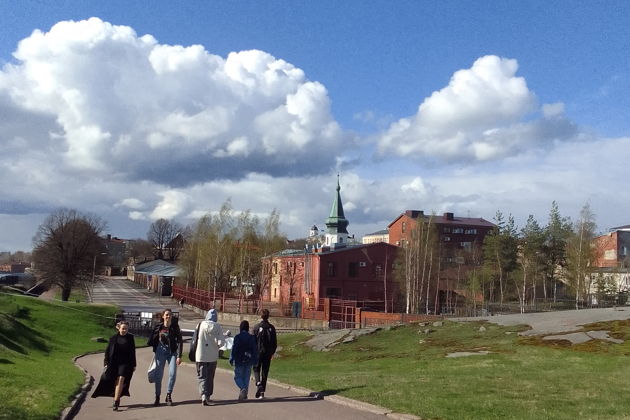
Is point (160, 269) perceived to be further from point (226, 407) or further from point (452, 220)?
point (226, 407)

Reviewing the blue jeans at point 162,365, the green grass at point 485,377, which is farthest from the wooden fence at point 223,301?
the blue jeans at point 162,365

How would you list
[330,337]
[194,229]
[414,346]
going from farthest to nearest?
[194,229] < [330,337] < [414,346]

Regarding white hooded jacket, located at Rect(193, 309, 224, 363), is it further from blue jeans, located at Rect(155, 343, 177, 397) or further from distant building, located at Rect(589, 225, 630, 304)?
distant building, located at Rect(589, 225, 630, 304)

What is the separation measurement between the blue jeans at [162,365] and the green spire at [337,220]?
334ft

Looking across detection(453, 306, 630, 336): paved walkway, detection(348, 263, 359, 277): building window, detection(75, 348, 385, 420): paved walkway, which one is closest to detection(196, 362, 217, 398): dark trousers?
detection(75, 348, 385, 420): paved walkway

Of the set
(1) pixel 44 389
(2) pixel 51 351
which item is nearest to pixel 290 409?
(1) pixel 44 389

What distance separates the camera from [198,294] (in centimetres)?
7719

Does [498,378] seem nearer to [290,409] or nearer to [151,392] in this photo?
[290,409]

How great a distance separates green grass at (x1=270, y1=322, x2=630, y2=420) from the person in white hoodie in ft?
8.26

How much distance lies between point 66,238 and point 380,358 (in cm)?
5912

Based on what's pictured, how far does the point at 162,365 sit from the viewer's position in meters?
12.4

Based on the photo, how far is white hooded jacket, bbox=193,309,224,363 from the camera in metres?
12.2

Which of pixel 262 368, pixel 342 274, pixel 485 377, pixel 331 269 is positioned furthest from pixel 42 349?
pixel 342 274

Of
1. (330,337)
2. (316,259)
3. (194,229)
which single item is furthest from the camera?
(194,229)
